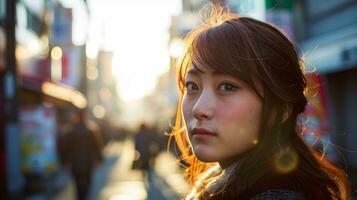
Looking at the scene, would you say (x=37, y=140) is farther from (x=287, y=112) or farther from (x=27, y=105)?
(x=287, y=112)

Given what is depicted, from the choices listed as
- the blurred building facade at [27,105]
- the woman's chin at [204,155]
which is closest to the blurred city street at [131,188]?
the blurred building facade at [27,105]

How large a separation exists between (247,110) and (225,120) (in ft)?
0.24

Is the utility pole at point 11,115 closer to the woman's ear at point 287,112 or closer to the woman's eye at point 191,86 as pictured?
the woman's eye at point 191,86

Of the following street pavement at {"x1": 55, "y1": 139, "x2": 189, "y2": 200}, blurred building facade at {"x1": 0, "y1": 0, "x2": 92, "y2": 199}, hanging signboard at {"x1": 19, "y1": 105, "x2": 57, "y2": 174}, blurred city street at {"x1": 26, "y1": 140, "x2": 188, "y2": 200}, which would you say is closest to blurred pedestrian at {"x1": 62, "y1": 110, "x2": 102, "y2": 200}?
street pavement at {"x1": 55, "y1": 139, "x2": 189, "y2": 200}

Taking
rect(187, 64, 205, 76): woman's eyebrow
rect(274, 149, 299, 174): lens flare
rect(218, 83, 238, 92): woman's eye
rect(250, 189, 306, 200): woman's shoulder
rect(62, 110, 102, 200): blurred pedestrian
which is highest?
rect(187, 64, 205, 76): woman's eyebrow

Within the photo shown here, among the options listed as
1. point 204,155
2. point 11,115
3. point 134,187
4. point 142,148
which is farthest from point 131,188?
point 204,155

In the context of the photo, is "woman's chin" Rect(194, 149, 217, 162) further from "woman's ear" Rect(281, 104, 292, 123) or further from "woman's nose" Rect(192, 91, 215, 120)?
"woman's ear" Rect(281, 104, 292, 123)

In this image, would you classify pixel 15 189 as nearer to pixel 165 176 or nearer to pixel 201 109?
pixel 165 176

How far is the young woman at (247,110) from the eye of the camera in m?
1.56

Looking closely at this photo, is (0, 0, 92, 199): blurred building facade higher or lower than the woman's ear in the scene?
lower

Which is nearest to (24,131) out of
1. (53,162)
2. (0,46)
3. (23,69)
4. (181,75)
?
(53,162)

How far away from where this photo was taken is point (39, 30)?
2550 centimetres

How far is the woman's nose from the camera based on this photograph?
1.59m

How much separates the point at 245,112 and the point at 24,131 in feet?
42.3
